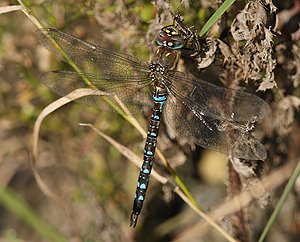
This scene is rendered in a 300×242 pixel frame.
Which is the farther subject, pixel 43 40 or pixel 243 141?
pixel 43 40

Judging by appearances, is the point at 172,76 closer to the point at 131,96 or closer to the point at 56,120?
the point at 131,96

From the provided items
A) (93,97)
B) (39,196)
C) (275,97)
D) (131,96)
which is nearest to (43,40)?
(93,97)

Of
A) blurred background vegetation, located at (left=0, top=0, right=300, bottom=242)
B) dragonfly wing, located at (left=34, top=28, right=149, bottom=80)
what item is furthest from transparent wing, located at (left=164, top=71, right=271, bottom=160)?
blurred background vegetation, located at (left=0, top=0, right=300, bottom=242)

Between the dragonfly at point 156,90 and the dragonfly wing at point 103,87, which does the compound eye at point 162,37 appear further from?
the dragonfly wing at point 103,87

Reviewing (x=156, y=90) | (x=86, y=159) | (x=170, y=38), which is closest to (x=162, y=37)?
(x=170, y=38)

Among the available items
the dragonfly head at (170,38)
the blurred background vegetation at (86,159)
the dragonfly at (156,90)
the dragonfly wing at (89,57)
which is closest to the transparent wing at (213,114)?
the dragonfly at (156,90)

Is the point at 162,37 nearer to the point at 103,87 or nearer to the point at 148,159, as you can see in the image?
the point at 103,87

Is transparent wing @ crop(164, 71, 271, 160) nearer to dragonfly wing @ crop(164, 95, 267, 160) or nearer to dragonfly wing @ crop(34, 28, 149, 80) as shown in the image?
dragonfly wing @ crop(164, 95, 267, 160)
